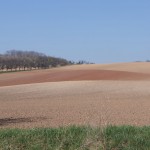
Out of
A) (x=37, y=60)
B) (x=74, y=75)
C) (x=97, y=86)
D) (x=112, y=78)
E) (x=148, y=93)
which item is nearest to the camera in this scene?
(x=148, y=93)

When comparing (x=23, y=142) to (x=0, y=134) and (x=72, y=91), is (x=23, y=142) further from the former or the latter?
(x=72, y=91)

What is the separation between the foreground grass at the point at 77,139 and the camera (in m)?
8.80

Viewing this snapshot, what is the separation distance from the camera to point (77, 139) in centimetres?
930

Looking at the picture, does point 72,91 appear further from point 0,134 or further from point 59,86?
point 0,134

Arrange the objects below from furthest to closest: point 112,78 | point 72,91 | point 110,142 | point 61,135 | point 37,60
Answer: point 37,60, point 112,78, point 72,91, point 61,135, point 110,142

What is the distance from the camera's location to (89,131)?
905cm

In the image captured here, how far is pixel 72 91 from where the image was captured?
41.6 m

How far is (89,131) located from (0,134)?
207cm

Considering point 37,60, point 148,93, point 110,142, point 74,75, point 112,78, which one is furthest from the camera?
point 37,60

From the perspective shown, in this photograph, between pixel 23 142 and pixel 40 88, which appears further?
pixel 40 88

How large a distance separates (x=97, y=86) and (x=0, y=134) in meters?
35.3

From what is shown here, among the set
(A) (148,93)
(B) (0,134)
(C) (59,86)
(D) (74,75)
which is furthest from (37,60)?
(B) (0,134)

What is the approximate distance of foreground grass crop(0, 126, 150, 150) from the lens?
880cm

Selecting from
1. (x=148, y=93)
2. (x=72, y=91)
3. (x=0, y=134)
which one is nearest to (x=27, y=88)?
(x=72, y=91)
